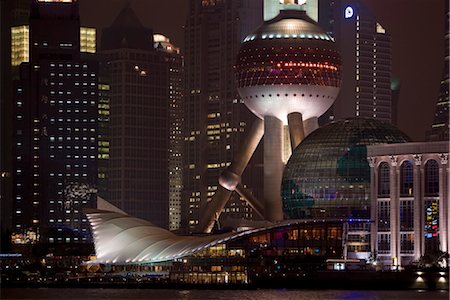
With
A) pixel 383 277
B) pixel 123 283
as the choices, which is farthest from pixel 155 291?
pixel 383 277

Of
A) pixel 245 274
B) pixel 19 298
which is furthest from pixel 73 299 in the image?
pixel 245 274

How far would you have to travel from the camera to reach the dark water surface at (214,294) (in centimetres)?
17462

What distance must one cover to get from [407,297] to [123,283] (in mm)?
34872

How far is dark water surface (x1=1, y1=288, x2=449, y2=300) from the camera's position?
573 ft

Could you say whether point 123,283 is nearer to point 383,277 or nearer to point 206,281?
point 206,281

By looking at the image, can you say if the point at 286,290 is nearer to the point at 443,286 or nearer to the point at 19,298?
the point at 443,286

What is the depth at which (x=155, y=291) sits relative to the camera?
622 feet

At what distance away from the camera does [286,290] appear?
191 metres

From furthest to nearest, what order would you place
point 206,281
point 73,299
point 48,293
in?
point 206,281 → point 48,293 → point 73,299

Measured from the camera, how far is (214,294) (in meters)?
181

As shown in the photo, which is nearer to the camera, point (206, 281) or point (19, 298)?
point (19, 298)

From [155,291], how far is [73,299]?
19978 mm

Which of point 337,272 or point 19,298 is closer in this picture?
point 19,298

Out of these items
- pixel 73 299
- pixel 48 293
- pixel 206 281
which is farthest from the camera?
pixel 206 281
